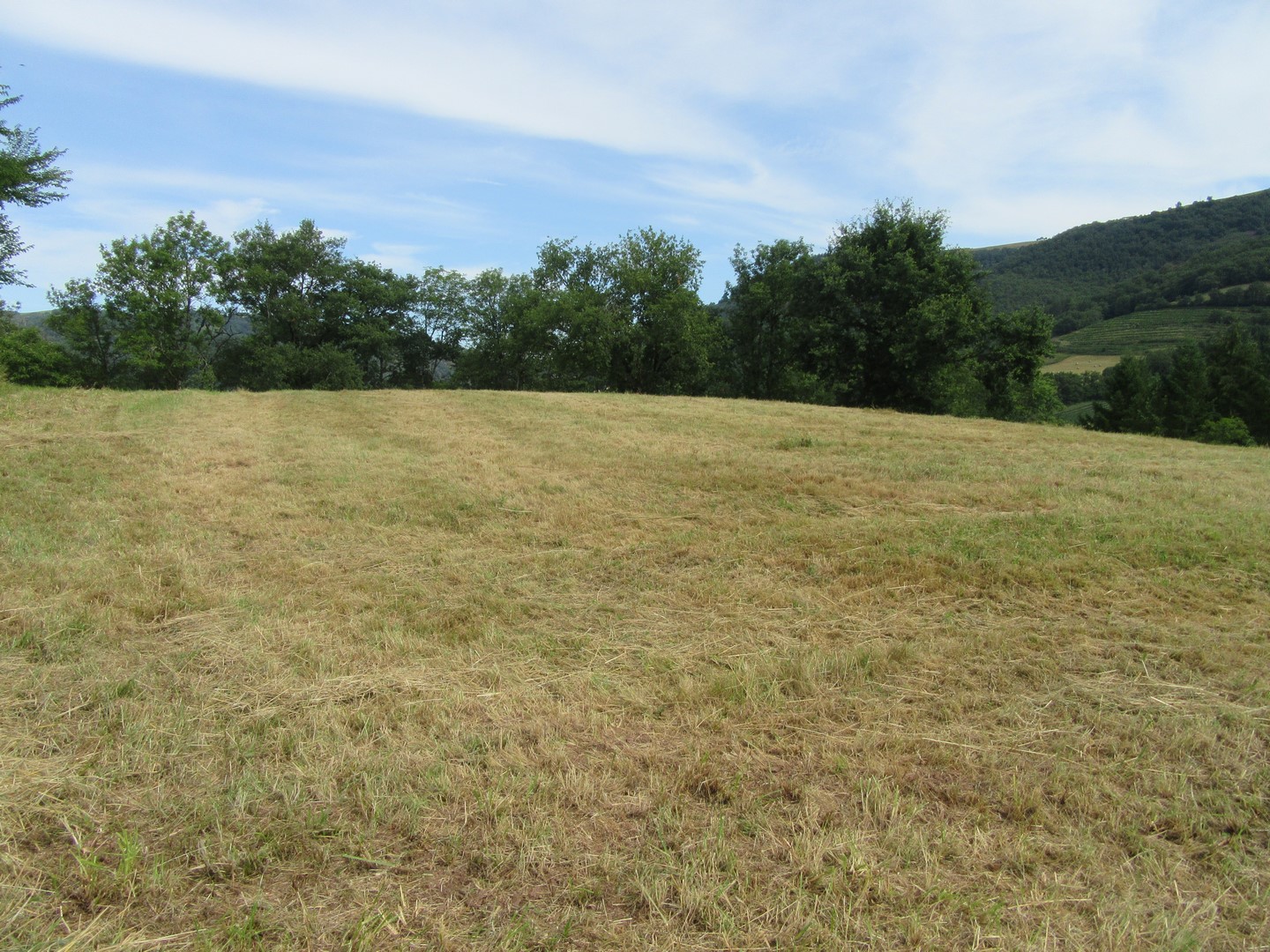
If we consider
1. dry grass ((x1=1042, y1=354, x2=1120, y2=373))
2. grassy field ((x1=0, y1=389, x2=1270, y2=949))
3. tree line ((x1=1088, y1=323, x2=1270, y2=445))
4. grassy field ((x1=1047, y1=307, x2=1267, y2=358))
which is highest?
grassy field ((x1=1047, y1=307, x2=1267, y2=358))

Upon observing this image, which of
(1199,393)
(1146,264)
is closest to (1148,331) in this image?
(1146,264)

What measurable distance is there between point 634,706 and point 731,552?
9.49ft

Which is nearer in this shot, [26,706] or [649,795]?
[649,795]

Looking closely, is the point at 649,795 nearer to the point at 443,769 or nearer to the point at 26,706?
the point at 443,769

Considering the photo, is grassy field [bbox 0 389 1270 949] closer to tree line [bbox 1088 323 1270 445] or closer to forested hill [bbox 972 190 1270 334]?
tree line [bbox 1088 323 1270 445]

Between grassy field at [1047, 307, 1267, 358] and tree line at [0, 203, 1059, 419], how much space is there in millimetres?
60780

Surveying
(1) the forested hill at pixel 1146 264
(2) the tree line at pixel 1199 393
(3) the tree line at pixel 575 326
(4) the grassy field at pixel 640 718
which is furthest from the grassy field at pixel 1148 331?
(4) the grassy field at pixel 640 718

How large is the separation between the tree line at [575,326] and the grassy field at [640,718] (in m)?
24.3

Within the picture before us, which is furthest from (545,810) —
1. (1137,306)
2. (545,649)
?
(1137,306)

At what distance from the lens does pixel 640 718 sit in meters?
4.05

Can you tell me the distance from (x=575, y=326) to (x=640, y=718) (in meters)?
40.2

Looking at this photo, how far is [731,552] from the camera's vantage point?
6848 mm

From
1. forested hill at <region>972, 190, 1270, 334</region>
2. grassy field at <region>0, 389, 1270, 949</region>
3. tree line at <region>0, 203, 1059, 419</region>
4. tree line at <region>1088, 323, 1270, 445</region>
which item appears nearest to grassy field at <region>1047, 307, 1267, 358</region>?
forested hill at <region>972, 190, 1270, 334</region>

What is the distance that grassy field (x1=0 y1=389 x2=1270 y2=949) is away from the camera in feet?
8.65
